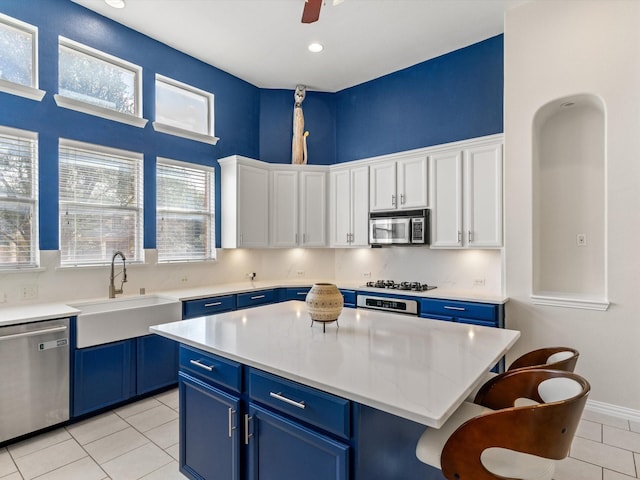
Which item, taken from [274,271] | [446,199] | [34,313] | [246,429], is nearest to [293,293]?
[274,271]

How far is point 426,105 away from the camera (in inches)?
175

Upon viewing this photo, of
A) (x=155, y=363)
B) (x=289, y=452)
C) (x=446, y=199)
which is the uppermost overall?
(x=446, y=199)

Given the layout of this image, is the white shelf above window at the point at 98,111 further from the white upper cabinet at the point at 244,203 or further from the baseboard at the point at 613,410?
the baseboard at the point at 613,410

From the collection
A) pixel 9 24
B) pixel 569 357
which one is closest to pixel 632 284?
pixel 569 357

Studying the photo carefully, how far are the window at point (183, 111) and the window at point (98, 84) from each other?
0.93 ft

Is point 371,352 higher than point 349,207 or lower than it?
lower

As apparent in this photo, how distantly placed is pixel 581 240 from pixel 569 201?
0.40 meters

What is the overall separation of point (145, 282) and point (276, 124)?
112 inches

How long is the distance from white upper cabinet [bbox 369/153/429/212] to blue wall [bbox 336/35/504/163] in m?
0.47

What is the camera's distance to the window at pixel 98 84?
3.33 m

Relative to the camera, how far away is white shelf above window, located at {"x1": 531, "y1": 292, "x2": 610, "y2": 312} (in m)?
3.04

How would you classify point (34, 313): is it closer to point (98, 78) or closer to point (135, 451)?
point (135, 451)

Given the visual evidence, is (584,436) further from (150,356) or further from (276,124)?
(276,124)

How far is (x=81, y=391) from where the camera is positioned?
282cm
